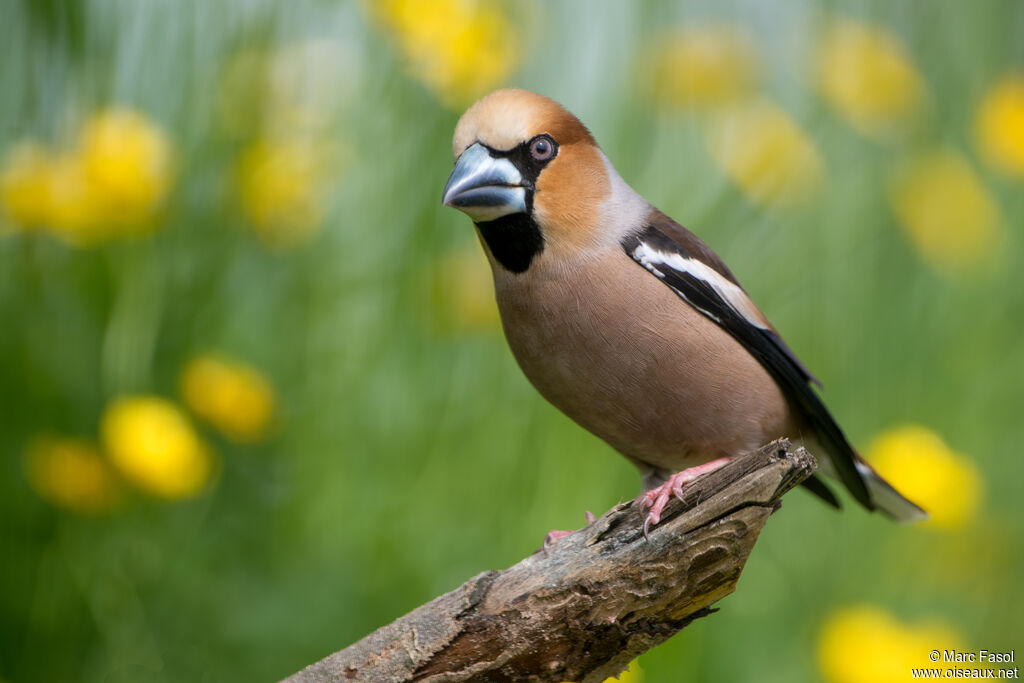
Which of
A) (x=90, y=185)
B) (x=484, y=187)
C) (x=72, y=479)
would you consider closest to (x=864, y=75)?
(x=484, y=187)

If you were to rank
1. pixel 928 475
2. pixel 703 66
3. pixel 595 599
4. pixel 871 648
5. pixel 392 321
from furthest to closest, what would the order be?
1. pixel 703 66
2. pixel 392 321
3. pixel 928 475
4. pixel 871 648
5. pixel 595 599

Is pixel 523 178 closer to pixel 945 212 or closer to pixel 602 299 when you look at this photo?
pixel 602 299

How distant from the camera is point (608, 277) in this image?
2.50 metres

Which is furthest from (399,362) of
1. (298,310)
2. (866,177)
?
(866,177)

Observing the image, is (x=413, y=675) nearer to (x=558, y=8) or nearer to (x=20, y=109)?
(x=20, y=109)

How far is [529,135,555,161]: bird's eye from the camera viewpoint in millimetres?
2533

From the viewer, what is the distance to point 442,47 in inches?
147

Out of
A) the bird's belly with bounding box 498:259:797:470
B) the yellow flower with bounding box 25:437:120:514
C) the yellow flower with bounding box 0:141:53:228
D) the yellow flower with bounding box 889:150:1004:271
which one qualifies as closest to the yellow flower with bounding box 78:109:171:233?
the yellow flower with bounding box 0:141:53:228

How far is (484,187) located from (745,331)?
819mm

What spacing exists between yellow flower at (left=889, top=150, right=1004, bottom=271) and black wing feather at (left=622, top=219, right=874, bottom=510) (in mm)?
1778

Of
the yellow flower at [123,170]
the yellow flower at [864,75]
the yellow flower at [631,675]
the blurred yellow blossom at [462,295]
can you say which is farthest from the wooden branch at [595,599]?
the yellow flower at [864,75]

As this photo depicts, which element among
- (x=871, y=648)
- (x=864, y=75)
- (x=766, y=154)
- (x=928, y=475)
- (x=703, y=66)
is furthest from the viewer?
(x=864, y=75)

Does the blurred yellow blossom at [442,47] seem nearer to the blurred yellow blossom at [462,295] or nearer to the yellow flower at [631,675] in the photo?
the blurred yellow blossom at [462,295]

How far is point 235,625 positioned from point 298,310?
1099 mm
